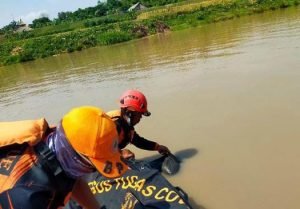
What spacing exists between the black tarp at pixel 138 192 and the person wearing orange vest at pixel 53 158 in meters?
1.66

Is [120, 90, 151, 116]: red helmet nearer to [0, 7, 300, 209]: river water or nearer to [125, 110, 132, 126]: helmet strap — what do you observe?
[125, 110, 132, 126]: helmet strap

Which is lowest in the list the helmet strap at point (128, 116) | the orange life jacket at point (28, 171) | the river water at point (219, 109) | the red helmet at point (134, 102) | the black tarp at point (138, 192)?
the river water at point (219, 109)

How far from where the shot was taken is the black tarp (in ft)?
12.2

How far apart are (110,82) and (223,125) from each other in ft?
19.3

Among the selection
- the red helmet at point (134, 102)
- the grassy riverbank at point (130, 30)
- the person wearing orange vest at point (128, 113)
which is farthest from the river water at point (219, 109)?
the grassy riverbank at point (130, 30)

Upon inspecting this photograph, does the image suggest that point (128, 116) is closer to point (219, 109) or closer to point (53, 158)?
point (53, 158)

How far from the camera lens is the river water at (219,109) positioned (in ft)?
13.9

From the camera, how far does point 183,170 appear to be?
4.81 m

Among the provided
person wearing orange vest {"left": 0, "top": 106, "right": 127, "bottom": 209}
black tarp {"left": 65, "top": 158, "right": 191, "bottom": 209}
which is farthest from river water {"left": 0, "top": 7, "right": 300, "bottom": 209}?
person wearing orange vest {"left": 0, "top": 106, "right": 127, "bottom": 209}

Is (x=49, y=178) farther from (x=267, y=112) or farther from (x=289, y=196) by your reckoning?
(x=267, y=112)

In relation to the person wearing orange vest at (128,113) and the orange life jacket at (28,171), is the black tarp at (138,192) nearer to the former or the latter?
the person wearing orange vest at (128,113)

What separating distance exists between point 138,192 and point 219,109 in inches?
118

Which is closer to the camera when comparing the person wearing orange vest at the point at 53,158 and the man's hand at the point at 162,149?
the person wearing orange vest at the point at 53,158

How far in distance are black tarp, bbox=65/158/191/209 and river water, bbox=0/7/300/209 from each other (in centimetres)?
40
